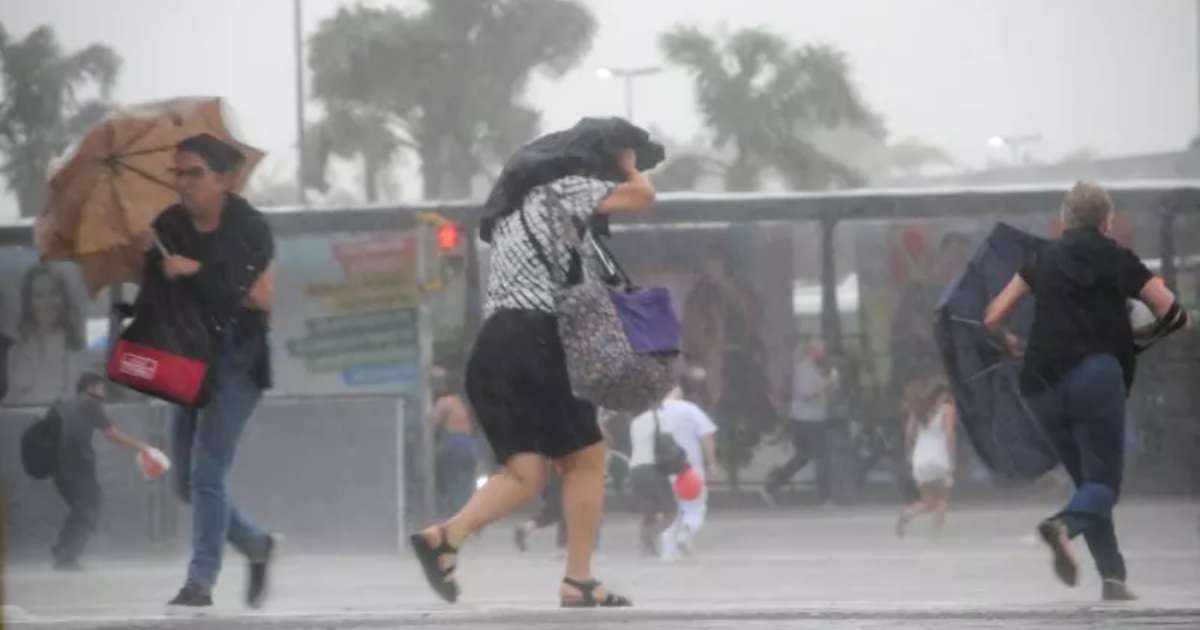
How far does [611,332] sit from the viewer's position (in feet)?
24.1

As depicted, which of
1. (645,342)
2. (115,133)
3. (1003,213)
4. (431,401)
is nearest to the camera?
(645,342)

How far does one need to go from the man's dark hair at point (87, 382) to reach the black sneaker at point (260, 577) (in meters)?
9.53

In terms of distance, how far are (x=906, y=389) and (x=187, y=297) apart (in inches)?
594

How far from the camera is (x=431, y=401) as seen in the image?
66.3ft

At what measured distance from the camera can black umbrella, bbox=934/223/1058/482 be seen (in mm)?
8797

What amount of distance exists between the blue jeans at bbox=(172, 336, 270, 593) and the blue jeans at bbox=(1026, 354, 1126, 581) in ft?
8.72

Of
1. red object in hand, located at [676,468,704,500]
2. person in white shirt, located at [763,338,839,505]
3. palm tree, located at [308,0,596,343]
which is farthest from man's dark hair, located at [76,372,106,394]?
palm tree, located at [308,0,596,343]

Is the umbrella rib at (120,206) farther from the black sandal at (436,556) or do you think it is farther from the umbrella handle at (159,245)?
the black sandal at (436,556)

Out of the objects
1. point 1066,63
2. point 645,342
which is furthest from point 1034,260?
point 1066,63

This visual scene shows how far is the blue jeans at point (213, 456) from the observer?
26.3ft

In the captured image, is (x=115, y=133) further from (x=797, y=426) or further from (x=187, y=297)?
(x=797, y=426)

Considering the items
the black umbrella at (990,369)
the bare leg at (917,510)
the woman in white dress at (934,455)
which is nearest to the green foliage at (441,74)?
the woman in white dress at (934,455)

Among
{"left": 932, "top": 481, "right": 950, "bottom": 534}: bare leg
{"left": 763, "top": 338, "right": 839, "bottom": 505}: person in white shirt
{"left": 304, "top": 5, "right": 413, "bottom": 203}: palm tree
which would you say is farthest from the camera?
{"left": 304, "top": 5, "right": 413, "bottom": 203}: palm tree

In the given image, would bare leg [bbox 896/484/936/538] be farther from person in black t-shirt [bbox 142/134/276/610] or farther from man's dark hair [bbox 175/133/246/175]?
man's dark hair [bbox 175/133/246/175]
